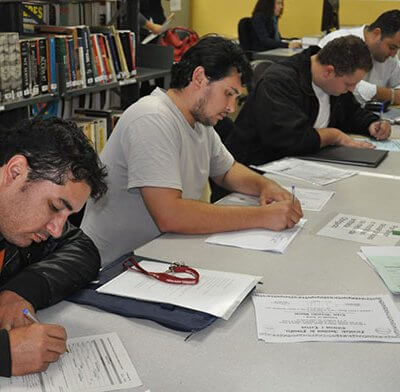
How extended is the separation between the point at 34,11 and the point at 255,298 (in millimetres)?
2845

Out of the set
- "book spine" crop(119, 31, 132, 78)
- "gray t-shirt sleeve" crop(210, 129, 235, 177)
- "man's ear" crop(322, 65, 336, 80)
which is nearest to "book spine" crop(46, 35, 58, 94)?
"book spine" crop(119, 31, 132, 78)

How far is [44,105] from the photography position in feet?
11.5

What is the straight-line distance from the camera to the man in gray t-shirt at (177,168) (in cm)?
179

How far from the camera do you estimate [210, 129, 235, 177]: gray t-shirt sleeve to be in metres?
2.25

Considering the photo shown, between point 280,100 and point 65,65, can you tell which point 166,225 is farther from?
point 65,65

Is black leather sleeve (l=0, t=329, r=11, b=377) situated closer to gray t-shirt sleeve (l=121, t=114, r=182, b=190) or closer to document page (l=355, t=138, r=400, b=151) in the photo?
gray t-shirt sleeve (l=121, t=114, r=182, b=190)

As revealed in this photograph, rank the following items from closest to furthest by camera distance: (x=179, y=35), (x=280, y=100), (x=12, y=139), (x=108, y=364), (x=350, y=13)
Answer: (x=108, y=364) → (x=12, y=139) → (x=280, y=100) → (x=179, y=35) → (x=350, y=13)

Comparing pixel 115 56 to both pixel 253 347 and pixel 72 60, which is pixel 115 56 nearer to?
pixel 72 60

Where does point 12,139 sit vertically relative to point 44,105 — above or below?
above

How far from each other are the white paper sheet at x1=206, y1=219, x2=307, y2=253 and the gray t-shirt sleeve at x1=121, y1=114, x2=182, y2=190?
0.67 feet

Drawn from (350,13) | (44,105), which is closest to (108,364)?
(44,105)

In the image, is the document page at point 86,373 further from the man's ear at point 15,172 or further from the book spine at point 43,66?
the book spine at point 43,66

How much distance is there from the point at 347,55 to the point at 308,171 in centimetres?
71

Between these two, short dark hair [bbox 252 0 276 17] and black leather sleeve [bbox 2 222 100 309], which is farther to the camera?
short dark hair [bbox 252 0 276 17]
